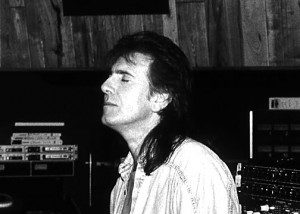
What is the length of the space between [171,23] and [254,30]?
436 mm

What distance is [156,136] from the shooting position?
2.28m

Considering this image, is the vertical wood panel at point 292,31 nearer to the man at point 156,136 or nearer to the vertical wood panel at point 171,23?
the vertical wood panel at point 171,23

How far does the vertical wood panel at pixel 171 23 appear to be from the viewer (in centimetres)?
381

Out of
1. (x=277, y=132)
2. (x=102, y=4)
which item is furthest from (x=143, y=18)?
(x=277, y=132)

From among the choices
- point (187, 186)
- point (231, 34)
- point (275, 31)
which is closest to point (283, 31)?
point (275, 31)

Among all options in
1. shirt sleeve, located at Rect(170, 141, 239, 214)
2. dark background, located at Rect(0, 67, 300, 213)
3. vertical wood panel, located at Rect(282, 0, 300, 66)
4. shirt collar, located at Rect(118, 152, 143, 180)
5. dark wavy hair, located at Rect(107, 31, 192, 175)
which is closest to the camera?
shirt sleeve, located at Rect(170, 141, 239, 214)

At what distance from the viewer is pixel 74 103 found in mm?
4207

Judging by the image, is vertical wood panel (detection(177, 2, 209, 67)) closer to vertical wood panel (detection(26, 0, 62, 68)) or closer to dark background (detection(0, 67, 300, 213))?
dark background (detection(0, 67, 300, 213))

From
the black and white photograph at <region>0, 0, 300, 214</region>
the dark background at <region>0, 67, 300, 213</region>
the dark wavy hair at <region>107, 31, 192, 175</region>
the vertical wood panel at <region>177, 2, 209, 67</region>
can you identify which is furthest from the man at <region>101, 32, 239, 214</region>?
the dark background at <region>0, 67, 300, 213</region>

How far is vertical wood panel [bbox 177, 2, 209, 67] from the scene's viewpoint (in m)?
3.80

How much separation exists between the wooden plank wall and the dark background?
22 centimetres

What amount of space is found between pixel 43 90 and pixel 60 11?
1.87ft

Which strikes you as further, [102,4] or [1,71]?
[1,71]

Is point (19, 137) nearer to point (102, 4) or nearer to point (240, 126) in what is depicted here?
point (102, 4)
